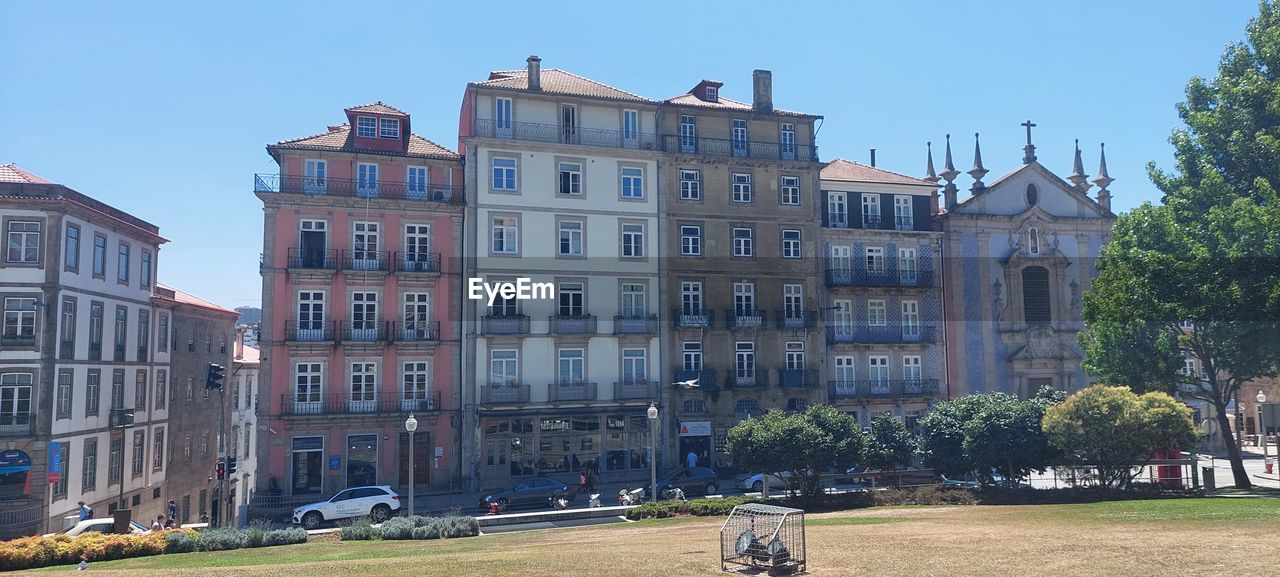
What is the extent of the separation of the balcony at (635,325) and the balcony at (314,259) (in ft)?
40.9

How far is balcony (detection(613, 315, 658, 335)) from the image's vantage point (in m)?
41.4

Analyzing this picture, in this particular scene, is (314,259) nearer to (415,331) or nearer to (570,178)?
(415,331)

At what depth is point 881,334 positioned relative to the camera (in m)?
45.9

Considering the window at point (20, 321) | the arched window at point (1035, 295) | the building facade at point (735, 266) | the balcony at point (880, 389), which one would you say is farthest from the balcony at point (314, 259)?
the arched window at point (1035, 295)

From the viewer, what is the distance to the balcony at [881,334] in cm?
4519

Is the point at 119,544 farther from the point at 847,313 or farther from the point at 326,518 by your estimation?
the point at 847,313

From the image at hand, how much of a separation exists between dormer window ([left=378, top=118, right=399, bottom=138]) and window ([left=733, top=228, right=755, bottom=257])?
1639cm

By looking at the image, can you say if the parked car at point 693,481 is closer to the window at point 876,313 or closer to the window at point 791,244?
the window at point 791,244

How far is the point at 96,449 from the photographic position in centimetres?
3538

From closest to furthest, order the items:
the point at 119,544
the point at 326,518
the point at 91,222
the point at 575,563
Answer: the point at 575,563 < the point at 119,544 < the point at 326,518 < the point at 91,222

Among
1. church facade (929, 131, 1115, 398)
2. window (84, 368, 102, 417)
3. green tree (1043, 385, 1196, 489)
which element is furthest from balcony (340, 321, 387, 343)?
church facade (929, 131, 1115, 398)

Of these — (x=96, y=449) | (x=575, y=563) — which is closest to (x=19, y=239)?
(x=96, y=449)

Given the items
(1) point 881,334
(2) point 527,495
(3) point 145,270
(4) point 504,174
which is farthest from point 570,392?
(3) point 145,270

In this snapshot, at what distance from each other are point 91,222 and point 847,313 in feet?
110
